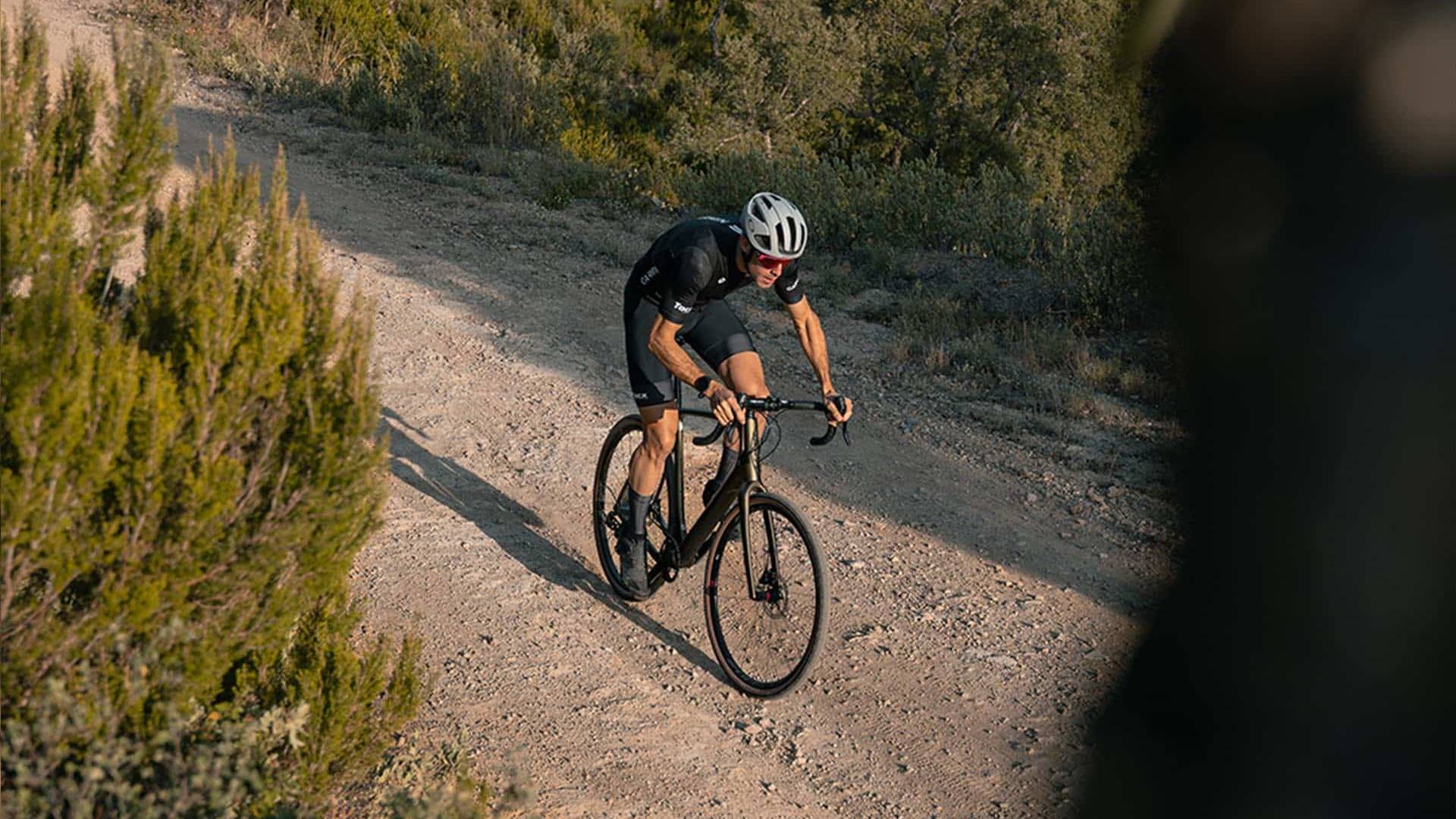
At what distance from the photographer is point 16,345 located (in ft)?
9.77

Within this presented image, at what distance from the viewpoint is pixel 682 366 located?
4750 mm

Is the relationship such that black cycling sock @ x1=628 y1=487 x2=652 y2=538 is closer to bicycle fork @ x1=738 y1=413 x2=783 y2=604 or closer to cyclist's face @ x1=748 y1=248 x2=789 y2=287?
bicycle fork @ x1=738 y1=413 x2=783 y2=604

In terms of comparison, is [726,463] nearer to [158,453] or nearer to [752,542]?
[752,542]

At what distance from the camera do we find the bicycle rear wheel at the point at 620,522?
561cm

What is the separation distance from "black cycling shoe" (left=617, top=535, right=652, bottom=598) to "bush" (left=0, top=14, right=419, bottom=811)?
6.01ft

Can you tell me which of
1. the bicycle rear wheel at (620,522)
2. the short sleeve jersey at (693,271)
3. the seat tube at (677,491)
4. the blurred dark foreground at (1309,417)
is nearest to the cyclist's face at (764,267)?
the short sleeve jersey at (693,271)

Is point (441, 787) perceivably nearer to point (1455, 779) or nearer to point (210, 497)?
point (210, 497)

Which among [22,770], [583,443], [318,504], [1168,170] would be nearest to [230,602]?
[318,504]

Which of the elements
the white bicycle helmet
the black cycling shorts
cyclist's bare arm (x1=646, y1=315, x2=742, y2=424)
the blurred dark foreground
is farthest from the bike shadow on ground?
the blurred dark foreground

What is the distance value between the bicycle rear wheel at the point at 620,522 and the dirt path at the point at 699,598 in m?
0.13

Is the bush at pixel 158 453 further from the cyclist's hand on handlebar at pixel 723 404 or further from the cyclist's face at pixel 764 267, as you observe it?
the cyclist's face at pixel 764 267

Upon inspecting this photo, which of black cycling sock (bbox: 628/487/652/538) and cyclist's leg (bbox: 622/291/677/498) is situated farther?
black cycling sock (bbox: 628/487/652/538)

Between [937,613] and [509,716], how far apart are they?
2.22 m

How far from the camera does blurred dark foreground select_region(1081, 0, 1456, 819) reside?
732 millimetres
